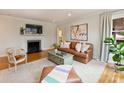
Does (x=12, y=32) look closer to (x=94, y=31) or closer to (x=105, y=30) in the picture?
(x=94, y=31)

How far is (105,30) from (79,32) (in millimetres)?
1621

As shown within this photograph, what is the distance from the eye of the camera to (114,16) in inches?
159

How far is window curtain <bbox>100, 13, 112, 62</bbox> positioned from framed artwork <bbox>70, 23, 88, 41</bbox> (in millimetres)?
982

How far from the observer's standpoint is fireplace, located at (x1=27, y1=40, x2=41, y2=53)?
6320mm

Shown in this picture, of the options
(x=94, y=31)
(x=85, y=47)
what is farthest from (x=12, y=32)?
(x=94, y=31)

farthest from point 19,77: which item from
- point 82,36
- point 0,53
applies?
point 82,36

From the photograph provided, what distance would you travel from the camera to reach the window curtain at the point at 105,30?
4.17 m

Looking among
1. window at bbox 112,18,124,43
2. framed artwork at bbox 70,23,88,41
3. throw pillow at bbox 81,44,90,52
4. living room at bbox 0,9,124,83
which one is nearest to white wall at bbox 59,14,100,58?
living room at bbox 0,9,124,83

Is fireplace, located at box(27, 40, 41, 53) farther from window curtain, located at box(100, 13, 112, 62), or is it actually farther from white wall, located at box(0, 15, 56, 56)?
window curtain, located at box(100, 13, 112, 62)

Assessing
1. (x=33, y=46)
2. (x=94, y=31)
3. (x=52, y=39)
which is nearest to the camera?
(x=94, y=31)

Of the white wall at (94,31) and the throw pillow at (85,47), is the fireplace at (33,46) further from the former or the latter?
the throw pillow at (85,47)

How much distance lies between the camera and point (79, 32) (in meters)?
5.64

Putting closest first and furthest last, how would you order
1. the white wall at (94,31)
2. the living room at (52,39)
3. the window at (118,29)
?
the living room at (52,39)
the window at (118,29)
the white wall at (94,31)

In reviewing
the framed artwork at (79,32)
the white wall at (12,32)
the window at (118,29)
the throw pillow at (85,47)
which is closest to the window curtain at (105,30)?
the window at (118,29)
